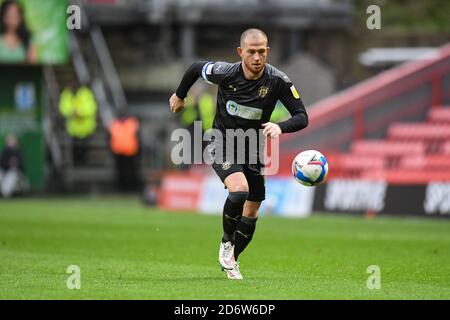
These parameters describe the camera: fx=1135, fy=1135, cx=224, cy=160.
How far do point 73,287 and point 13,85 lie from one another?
2593 centimetres

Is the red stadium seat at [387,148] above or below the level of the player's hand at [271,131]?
below

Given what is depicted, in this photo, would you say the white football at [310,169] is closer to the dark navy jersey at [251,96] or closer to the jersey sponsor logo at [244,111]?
the dark navy jersey at [251,96]

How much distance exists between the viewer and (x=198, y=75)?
12266 mm

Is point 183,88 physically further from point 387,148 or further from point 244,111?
point 387,148

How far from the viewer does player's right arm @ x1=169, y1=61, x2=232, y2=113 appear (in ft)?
39.4

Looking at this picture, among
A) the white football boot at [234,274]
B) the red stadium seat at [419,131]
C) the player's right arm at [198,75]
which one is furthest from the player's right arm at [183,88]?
the red stadium seat at [419,131]

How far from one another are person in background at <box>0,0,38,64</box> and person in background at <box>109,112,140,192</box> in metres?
3.07

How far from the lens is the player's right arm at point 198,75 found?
1200 centimetres

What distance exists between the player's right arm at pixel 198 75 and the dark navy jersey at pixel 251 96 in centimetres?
1

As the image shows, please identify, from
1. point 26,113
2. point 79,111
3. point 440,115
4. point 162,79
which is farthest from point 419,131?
point 26,113

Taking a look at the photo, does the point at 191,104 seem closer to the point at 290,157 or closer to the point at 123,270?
the point at 290,157

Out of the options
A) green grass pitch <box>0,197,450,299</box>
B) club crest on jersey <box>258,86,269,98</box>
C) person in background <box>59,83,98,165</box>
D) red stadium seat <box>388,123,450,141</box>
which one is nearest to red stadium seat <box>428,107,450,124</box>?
red stadium seat <box>388,123,450,141</box>

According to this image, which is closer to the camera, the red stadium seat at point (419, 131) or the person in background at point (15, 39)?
the red stadium seat at point (419, 131)

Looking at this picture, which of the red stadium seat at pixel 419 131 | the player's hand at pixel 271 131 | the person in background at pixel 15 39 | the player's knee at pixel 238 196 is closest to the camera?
the player's hand at pixel 271 131
